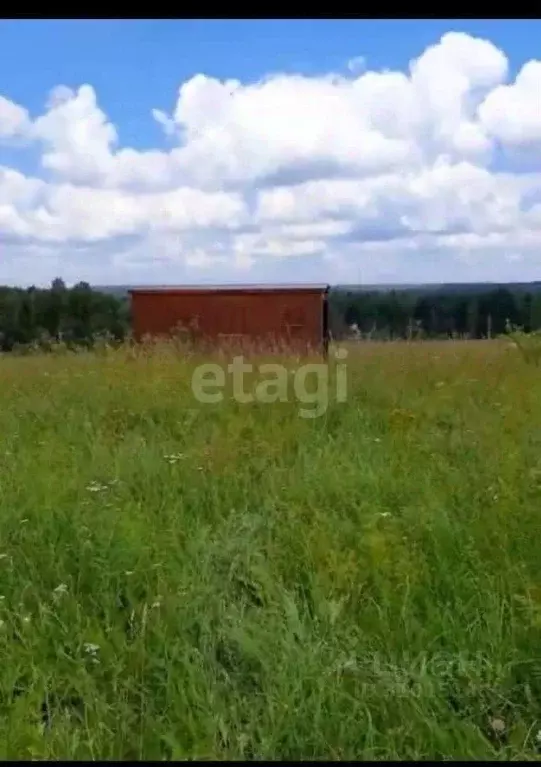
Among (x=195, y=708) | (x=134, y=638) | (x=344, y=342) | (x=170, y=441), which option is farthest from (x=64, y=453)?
(x=344, y=342)

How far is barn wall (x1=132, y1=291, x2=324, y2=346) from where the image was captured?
5246 mm

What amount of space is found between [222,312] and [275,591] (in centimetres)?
377

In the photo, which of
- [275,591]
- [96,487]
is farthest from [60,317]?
[275,591]

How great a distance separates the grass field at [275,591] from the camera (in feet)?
5.27

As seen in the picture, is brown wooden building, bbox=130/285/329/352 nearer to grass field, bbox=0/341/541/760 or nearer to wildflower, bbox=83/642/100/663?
grass field, bbox=0/341/541/760

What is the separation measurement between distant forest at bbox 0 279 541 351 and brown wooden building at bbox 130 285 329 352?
347 mm

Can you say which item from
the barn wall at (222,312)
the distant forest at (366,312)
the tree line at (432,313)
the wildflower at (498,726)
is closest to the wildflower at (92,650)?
the wildflower at (498,726)

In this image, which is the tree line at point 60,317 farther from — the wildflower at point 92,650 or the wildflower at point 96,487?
the wildflower at point 92,650

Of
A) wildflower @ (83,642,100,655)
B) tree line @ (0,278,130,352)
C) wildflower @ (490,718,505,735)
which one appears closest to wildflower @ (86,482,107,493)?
wildflower @ (83,642,100,655)

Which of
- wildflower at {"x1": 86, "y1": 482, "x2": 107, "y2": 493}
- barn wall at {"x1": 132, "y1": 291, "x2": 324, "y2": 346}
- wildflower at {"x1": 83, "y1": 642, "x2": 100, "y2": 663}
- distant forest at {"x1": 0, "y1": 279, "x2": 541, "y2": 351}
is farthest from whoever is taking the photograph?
barn wall at {"x1": 132, "y1": 291, "x2": 324, "y2": 346}

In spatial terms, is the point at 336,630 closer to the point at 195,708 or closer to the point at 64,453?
the point at 195,708

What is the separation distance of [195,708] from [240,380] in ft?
8.53

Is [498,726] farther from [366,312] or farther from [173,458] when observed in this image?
[366,312]

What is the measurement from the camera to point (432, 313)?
4.32 m
